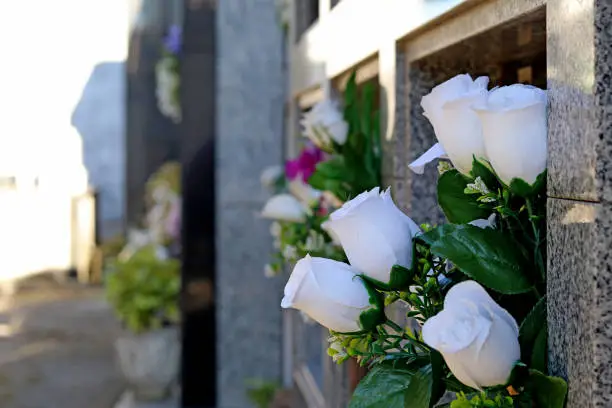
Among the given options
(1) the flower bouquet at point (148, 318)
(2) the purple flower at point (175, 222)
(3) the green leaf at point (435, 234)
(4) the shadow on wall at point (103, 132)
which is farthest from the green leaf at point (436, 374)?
(4) the shadow on wall at point (103, 132)

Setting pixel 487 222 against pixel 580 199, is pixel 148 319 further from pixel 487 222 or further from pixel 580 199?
pixel 580 199

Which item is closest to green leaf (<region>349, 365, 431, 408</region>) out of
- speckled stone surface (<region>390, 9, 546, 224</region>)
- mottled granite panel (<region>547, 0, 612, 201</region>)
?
mottled granite panel (<region>547, 0, 612, 201</region>)

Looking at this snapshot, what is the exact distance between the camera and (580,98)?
2.38 ft

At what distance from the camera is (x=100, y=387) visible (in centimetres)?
506

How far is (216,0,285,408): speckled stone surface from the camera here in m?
3.70

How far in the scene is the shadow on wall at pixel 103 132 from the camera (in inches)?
405

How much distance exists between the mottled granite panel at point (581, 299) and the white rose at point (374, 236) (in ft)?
0.45

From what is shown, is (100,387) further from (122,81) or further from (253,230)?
(122,81)

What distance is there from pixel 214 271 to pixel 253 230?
25 centimetres

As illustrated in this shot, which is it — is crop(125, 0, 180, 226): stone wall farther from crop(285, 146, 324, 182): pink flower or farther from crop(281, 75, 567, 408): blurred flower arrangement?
crop(281, 75, 567, 408): blurred flower arrangement

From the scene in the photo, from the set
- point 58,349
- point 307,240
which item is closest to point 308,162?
point 307,240

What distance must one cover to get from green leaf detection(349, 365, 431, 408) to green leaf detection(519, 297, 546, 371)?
0.09m

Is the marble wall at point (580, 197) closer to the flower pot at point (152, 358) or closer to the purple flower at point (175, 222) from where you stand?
the flower pot at point (152, 358)

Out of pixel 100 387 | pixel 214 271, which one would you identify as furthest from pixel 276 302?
pixel 100 387
